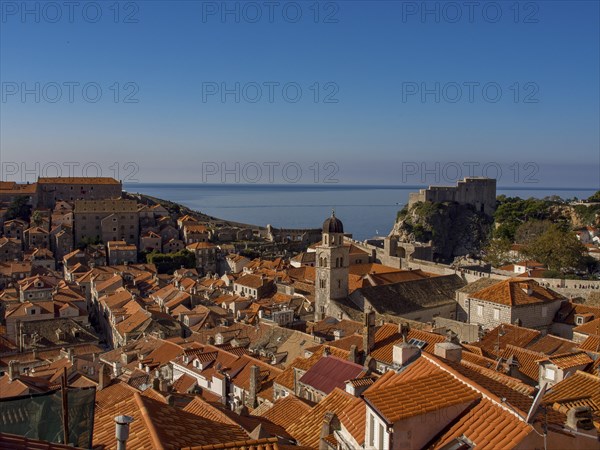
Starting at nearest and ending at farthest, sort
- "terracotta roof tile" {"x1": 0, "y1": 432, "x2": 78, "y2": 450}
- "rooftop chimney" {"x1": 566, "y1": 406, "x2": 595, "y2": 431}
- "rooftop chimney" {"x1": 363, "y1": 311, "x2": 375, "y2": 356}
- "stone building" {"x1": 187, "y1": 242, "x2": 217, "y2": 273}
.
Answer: "terracotta roof tile" {"x1": 0, "y1": 432, "x2": 78, "y2": 450} → "rooftop chimney" {"x1": 566, "y1": 406, "x2": 595, "y2": 431} → "rooftop chimney" {"x1": 363, "y1": 311, "x2": 375, "y2": 356} → "stone building" {"x1": 187, "y1": 242, "x2": 217, "y2": 273}

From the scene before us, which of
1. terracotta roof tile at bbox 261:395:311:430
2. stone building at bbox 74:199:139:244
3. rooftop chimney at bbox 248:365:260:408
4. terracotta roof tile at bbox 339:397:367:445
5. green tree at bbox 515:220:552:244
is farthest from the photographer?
stone building at bbox 74:199:139:244

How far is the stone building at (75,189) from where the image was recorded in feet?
269

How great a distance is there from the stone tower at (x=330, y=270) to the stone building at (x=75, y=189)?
2359 inches

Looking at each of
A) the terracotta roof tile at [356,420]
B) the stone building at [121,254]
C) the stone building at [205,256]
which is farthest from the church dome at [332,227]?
the stone building at [121,254]

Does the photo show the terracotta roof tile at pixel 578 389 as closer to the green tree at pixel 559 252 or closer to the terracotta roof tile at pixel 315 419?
the terracotta roof tile at pixel 315 419

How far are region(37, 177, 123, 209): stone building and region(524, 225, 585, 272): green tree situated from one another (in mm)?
61078

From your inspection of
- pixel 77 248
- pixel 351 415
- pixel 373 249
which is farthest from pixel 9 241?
pixel 351 415

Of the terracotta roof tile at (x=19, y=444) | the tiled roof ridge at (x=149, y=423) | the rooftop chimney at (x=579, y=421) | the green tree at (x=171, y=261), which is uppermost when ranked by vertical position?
the terracotta roof tile at (x=19, y=444)

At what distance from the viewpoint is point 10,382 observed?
53.6ft

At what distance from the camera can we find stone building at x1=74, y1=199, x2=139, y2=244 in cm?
6950

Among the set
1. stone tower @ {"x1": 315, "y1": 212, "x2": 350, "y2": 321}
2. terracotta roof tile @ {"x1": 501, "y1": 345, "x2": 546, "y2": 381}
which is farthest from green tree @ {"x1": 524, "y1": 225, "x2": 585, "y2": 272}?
terracotta roof tile @ {"x1": 501, "y1": 345, "x2": 546, "y2": 381}

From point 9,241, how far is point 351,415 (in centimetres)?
6309

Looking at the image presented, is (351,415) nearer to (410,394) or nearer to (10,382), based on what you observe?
(410,394)

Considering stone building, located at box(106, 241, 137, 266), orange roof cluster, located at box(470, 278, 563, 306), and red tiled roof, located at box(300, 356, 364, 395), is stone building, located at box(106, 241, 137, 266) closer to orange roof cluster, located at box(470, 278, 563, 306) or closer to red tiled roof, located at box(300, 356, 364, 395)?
orange roof cluster, located at box(470, 278, 563, 306)
